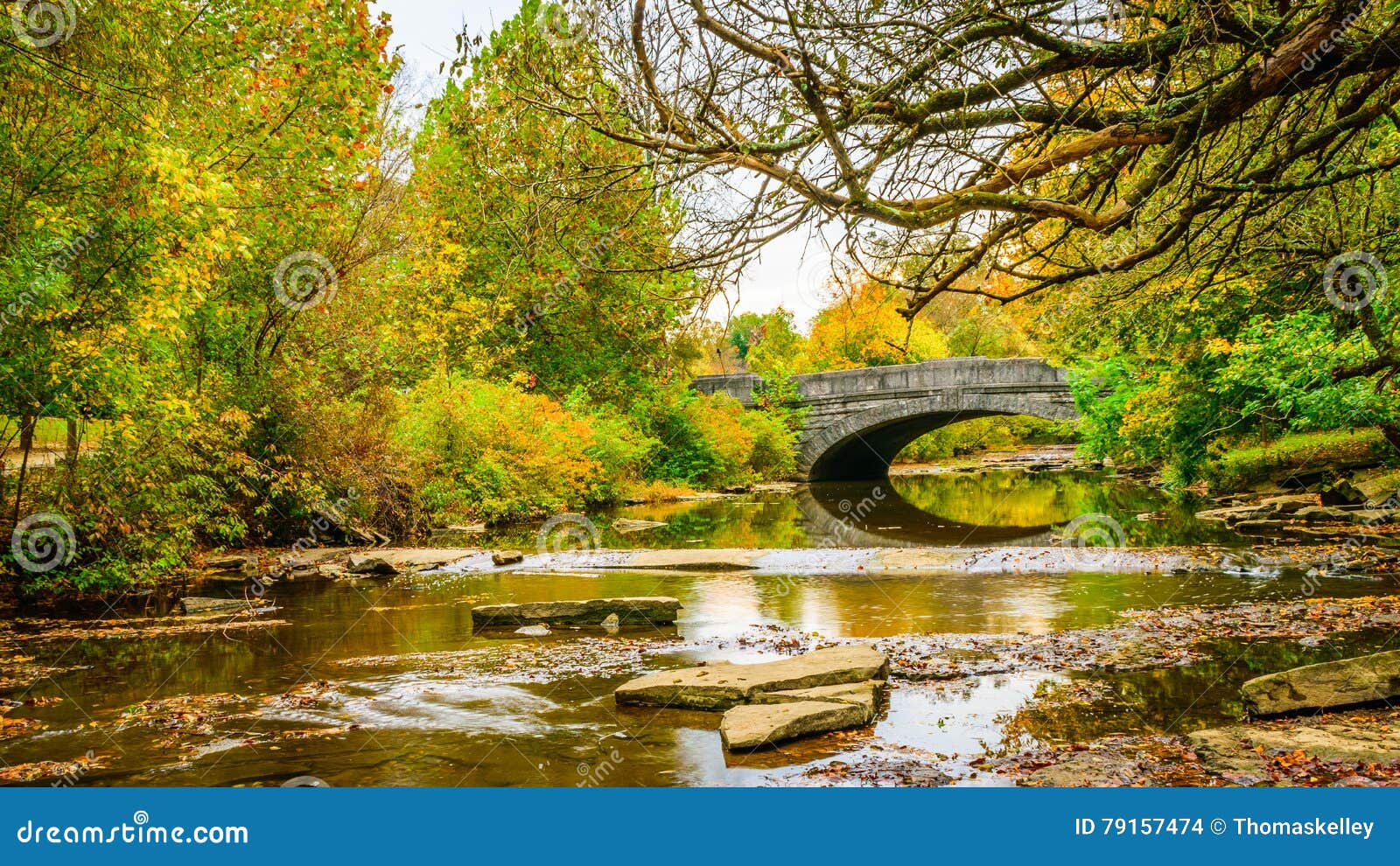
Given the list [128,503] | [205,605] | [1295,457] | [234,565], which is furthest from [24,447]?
[1295,457]

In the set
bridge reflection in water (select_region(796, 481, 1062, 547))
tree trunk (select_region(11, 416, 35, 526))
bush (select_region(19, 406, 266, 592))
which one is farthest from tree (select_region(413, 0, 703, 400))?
tree trunk (select_region(11, 416, 35, 526))

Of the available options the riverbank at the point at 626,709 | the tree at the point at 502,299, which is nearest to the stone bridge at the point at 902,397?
the tree at the point at 502,299

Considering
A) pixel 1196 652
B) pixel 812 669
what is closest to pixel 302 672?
pixel 812 669

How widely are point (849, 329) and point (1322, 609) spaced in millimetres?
32715

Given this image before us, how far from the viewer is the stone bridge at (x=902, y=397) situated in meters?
28.9

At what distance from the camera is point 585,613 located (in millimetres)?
9320

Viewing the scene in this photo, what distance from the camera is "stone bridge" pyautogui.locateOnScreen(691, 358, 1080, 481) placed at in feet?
94.7

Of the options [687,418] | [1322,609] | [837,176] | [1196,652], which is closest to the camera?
[837,176]

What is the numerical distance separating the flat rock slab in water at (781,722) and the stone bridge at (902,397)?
956 inches

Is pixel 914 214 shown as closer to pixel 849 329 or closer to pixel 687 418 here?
pixel 687 418

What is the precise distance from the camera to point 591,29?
4.18 meters

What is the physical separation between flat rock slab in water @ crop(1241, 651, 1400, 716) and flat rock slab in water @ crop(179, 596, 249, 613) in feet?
31.1

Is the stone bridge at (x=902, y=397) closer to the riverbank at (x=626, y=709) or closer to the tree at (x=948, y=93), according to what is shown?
the riverbank at (x=626, y=709)

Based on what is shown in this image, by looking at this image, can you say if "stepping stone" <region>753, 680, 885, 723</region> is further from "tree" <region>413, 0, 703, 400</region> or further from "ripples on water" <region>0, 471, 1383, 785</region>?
"tree" <region>413, 0, 703, 400</region>
